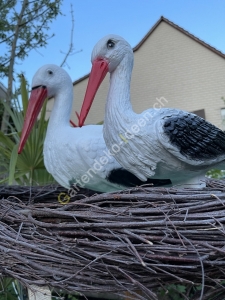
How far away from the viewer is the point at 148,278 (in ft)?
1.35

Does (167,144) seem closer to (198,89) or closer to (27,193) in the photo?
(27,193)

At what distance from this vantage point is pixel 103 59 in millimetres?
623

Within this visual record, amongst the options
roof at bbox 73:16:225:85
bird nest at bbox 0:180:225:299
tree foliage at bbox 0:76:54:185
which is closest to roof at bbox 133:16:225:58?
roof at bbox 73:16:225:85

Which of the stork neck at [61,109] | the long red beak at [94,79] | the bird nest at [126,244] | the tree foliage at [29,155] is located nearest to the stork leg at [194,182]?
the bird nest at [126,244]

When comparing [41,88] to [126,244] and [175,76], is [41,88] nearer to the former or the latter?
[126,244]

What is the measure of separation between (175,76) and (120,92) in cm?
265

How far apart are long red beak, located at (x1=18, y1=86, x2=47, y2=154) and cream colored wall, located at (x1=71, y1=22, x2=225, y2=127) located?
210 centimetres

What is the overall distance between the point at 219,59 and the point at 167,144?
2630 mm

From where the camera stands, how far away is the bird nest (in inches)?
15.7

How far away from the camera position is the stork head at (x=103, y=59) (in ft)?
2.04

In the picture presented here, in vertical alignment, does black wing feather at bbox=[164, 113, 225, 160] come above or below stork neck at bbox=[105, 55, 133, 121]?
below

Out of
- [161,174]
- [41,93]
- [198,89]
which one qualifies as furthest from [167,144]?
[198,89]

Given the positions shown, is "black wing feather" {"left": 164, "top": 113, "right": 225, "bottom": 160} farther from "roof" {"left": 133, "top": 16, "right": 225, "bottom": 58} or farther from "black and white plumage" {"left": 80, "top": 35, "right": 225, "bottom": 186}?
"roof" {"left": 133, "top": 16, "right": 225, "bottom": 58}

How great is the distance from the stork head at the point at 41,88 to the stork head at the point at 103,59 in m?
0.22
